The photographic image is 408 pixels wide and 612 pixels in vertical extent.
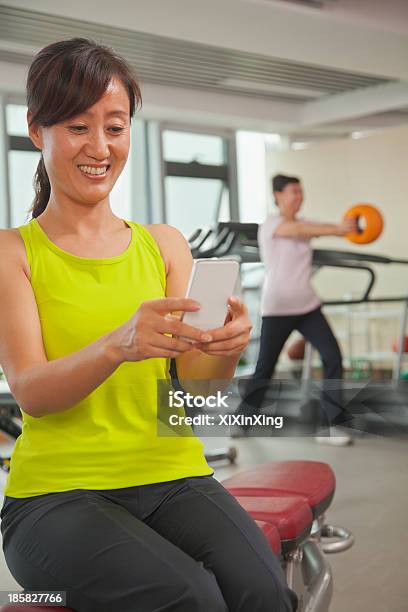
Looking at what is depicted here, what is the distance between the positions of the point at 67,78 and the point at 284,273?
3.46 meters

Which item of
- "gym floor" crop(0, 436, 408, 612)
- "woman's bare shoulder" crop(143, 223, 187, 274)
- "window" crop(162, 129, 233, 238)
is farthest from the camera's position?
"window" crop(162, 129, 233, 238)

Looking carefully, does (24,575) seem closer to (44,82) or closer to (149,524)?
(149,524)

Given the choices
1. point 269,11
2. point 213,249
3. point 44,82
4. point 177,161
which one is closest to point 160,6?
point 269,11

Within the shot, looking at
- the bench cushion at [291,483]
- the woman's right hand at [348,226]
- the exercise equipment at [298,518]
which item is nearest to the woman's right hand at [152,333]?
the exercise equipment at [298,518]

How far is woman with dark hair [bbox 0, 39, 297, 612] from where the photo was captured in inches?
A: 45.3

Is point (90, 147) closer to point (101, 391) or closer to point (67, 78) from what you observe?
point (67, 78)

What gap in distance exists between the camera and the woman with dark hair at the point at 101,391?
115cm

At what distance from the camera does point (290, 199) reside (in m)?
4.80

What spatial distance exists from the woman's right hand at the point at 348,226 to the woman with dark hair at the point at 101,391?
338cm

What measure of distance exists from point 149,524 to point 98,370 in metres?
0.30

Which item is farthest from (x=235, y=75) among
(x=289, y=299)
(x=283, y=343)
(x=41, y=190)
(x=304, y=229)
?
(x=41, y=190)

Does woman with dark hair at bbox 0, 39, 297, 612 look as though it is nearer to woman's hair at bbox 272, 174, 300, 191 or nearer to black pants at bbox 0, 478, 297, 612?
black pants at bbox 0, 478, 297, 612

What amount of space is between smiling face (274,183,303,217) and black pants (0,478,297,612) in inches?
141

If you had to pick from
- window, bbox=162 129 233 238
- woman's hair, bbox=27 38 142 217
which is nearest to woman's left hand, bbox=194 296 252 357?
woman's hair, bbox=27 38 142 217
